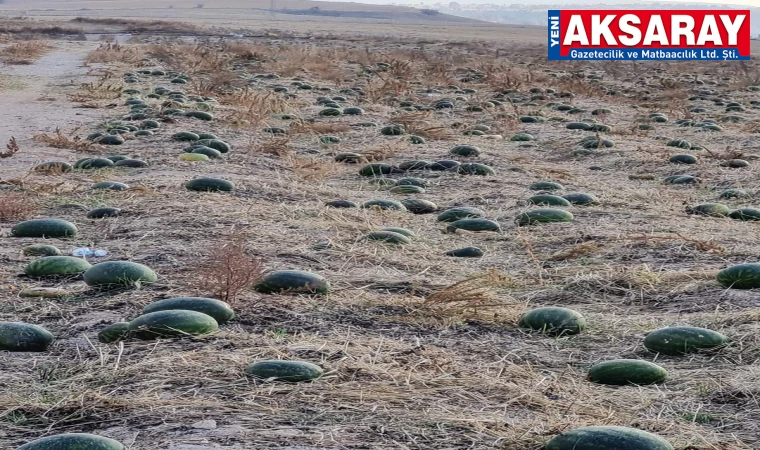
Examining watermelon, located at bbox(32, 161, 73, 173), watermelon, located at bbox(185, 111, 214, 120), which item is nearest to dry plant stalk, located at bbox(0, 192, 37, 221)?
watermelon, located at bbox(32, 161, 73, 173)

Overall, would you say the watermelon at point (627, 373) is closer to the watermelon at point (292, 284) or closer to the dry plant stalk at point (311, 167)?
the watermelon at point (292, 284)

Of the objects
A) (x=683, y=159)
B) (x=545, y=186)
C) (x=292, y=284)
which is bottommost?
(x=683, y=159)

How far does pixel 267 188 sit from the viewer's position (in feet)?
24.8

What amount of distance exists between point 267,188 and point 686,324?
388 cm

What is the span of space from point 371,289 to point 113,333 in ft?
4.34

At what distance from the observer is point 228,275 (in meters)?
4.28

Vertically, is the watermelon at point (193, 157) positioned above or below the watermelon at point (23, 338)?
below

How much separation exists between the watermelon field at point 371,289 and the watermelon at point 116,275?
0.01 metres

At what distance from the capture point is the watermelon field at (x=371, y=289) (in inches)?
121

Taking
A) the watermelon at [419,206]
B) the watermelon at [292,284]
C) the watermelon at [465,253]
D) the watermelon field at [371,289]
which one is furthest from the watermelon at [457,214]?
the watermelon at [292,284]

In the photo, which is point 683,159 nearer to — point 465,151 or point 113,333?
point 465,151

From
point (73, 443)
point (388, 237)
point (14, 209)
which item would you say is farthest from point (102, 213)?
point (73, 443)

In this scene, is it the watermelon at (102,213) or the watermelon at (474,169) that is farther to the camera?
the watermelon at (474,169)

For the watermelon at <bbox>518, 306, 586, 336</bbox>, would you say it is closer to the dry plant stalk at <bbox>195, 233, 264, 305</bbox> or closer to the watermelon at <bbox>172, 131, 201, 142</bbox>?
the dry plant stalk at <bbox>195, 233, 264, 305</bbox>
